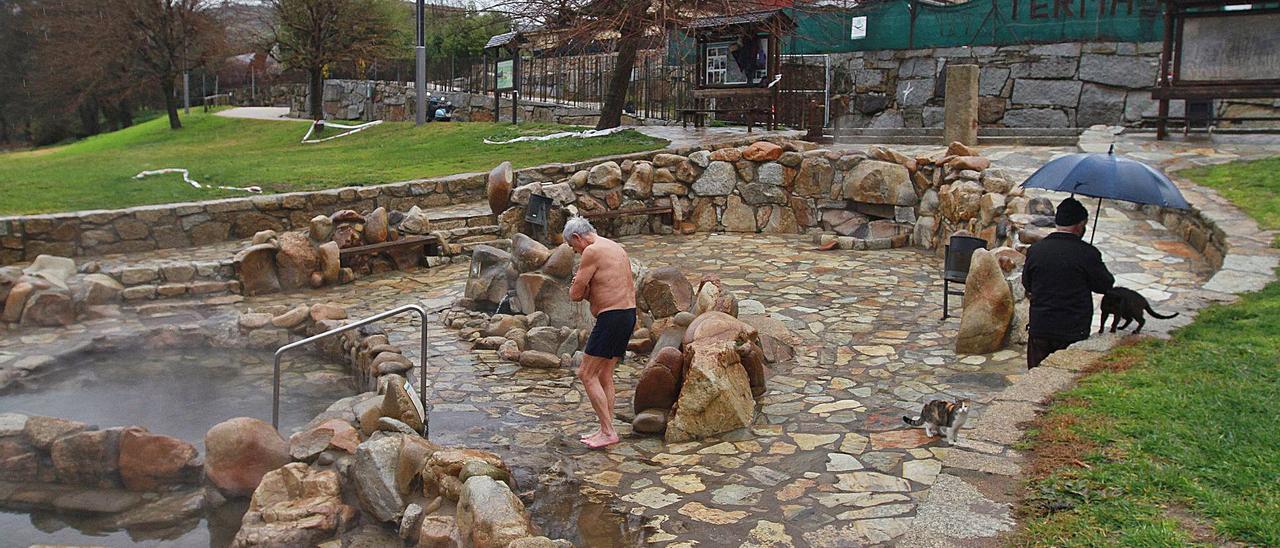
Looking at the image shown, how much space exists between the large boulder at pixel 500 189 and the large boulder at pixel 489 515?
876 centimetres

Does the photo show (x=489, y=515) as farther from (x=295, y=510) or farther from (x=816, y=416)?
(x=816, y=416)

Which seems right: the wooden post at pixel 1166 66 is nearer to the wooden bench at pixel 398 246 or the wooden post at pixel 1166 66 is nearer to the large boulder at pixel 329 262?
the wooden bench at pixel 398 246

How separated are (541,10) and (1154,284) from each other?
39.6 ft

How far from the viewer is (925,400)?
6910mm

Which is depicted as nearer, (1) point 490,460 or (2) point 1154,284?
(1) point 490,460

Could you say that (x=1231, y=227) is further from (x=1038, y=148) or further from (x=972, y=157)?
(x=1038, y=148)

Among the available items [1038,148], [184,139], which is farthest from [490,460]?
[184,139]

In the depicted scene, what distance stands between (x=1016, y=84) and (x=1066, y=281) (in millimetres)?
14310

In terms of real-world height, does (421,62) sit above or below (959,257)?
above

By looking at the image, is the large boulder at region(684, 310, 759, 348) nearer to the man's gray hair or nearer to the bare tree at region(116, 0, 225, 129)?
the man's gray hair

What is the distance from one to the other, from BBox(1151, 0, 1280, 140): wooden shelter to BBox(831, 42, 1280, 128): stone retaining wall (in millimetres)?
3378

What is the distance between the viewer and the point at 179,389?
8242mm

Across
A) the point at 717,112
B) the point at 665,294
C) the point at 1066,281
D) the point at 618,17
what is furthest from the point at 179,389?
the point at 717,112

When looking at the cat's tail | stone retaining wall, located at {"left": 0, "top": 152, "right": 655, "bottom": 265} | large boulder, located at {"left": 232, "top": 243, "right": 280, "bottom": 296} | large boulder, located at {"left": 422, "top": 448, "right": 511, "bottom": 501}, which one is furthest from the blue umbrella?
stone retaining wall, located at {"left": 0, "top": 152, "right": 655, "bottom": 265}
